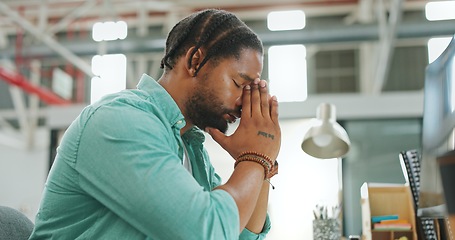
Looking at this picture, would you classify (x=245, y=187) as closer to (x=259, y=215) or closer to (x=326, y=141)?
(x=259, y=215)

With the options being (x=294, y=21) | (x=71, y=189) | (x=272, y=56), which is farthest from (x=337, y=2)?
(x=71, y=189)

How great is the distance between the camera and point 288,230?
14.0ft

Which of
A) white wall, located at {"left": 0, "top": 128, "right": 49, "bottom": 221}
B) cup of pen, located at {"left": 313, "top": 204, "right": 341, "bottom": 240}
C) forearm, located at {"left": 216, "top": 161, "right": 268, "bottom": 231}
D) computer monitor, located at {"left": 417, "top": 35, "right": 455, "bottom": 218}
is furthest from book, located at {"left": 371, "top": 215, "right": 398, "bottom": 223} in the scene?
white wall, located at {"left": 0, "top": 128, "right": 49, "bottom": 221}

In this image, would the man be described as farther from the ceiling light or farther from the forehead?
the ceiling light

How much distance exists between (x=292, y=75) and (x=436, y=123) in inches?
296

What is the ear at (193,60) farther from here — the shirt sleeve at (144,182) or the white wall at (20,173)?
the white wall at (20,173)

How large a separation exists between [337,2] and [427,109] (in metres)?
6.99

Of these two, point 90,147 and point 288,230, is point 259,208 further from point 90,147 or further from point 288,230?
point 288,230

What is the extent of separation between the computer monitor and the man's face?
425mm

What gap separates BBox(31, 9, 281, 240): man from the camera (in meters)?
1.03

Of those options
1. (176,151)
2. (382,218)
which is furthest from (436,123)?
(382,218)

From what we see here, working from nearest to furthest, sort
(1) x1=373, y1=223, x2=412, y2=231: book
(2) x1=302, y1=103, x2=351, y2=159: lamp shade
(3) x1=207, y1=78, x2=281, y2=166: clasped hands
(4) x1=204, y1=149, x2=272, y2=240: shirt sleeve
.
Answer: (3) x1=207, y1=78, x2=281, y2=166: clasped hands, (4) x1=204, y1=149, x2=272, y2=240: shirt sleeve, (1) x1=373, y1=223, x2=412, y2=231: book, (2) x1=302, y1=103, x2=351, y2=159: lamp shade

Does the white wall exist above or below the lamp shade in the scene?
above

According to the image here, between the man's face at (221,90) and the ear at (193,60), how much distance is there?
0.02 meters
